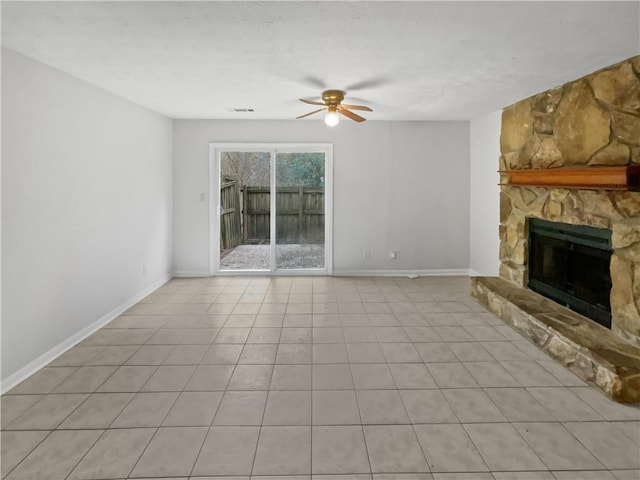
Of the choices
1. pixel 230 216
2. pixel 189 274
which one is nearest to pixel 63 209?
pixel 189 274

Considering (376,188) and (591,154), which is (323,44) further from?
(376,188)

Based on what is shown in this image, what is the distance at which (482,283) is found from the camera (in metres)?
4.23

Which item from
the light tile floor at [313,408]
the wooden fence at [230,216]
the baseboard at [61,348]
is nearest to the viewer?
the light tile floor at [313,408]

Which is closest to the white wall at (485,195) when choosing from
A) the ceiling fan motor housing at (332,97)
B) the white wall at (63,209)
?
the ceiling fan motor housing at (332,97)

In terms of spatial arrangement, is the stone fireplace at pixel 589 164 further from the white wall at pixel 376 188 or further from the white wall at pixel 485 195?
the white wall at pixel 376 188

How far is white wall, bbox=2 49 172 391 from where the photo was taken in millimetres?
2521

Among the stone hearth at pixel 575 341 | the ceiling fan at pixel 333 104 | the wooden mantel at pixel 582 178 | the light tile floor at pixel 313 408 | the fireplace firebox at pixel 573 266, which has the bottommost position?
the light tile floor at pixel 313 408

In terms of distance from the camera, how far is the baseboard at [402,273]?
5.64m

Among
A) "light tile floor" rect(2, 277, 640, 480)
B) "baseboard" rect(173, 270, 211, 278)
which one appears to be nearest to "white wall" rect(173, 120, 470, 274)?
"baseboard" rect(173, 270, 211, 278)

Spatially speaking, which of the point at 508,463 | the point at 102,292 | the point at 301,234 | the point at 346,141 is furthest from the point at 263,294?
the point at 508,463

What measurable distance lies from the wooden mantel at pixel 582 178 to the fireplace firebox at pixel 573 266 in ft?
1.30

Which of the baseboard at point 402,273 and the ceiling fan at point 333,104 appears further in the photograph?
the baseboard at point 402,273

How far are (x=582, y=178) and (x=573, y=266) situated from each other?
856mm

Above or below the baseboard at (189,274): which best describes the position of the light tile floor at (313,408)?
below
